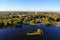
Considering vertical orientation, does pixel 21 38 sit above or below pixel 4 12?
below

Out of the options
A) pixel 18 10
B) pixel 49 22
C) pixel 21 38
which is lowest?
pixel 21 38

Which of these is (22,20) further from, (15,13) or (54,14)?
(54,14)

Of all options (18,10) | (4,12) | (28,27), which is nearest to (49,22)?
(28,27)

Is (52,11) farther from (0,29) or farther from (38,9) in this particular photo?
(0,29)

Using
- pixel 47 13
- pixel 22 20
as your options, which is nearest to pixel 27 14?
pixel 22 20

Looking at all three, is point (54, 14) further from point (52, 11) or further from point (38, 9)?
point (38, 9)

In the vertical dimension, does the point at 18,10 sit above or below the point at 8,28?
above
